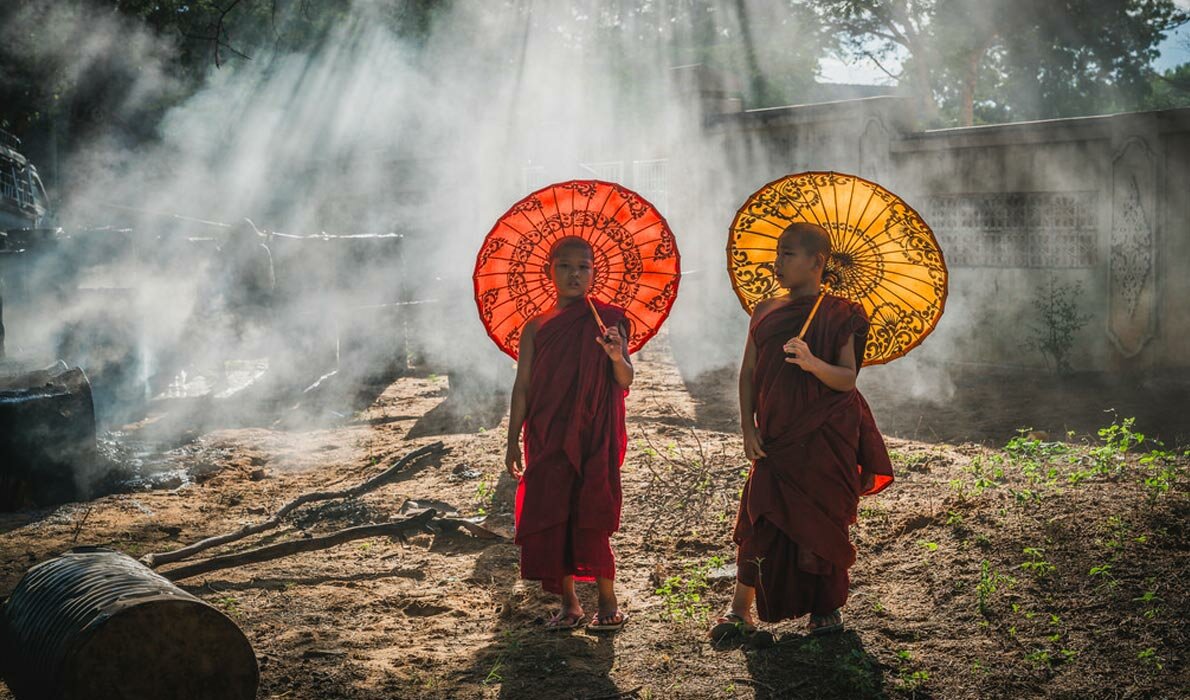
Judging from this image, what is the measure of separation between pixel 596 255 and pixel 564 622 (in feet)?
5.28

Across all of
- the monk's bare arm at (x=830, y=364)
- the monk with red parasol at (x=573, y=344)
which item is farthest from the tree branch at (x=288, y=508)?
the monk's bare arm at (x=830, y=364)

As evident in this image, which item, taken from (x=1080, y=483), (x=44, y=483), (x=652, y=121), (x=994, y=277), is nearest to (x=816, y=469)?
(x=1080, y=483)

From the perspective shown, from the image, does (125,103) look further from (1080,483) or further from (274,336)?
(1080,483)

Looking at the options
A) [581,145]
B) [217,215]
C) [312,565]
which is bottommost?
[312,565]

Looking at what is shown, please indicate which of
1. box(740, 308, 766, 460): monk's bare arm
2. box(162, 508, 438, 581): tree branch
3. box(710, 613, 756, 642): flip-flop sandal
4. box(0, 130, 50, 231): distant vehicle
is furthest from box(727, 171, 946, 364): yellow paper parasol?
box(0, 130, 50, 231): distant vehicle

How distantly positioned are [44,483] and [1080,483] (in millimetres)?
6390

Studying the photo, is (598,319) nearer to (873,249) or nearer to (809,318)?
(809,318)

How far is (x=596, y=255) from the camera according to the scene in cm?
429

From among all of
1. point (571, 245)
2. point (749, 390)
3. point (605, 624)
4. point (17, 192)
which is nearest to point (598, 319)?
point (571, 245)

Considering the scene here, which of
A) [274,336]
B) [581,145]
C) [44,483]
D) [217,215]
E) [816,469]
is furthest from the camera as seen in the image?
[581,145]

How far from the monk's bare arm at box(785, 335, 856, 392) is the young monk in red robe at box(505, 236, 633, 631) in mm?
758

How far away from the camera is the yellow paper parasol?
Answer: 3791 millimetres

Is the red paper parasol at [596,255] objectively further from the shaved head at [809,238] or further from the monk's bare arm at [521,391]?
the shaved head at [809,238]

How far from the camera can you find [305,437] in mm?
8664
